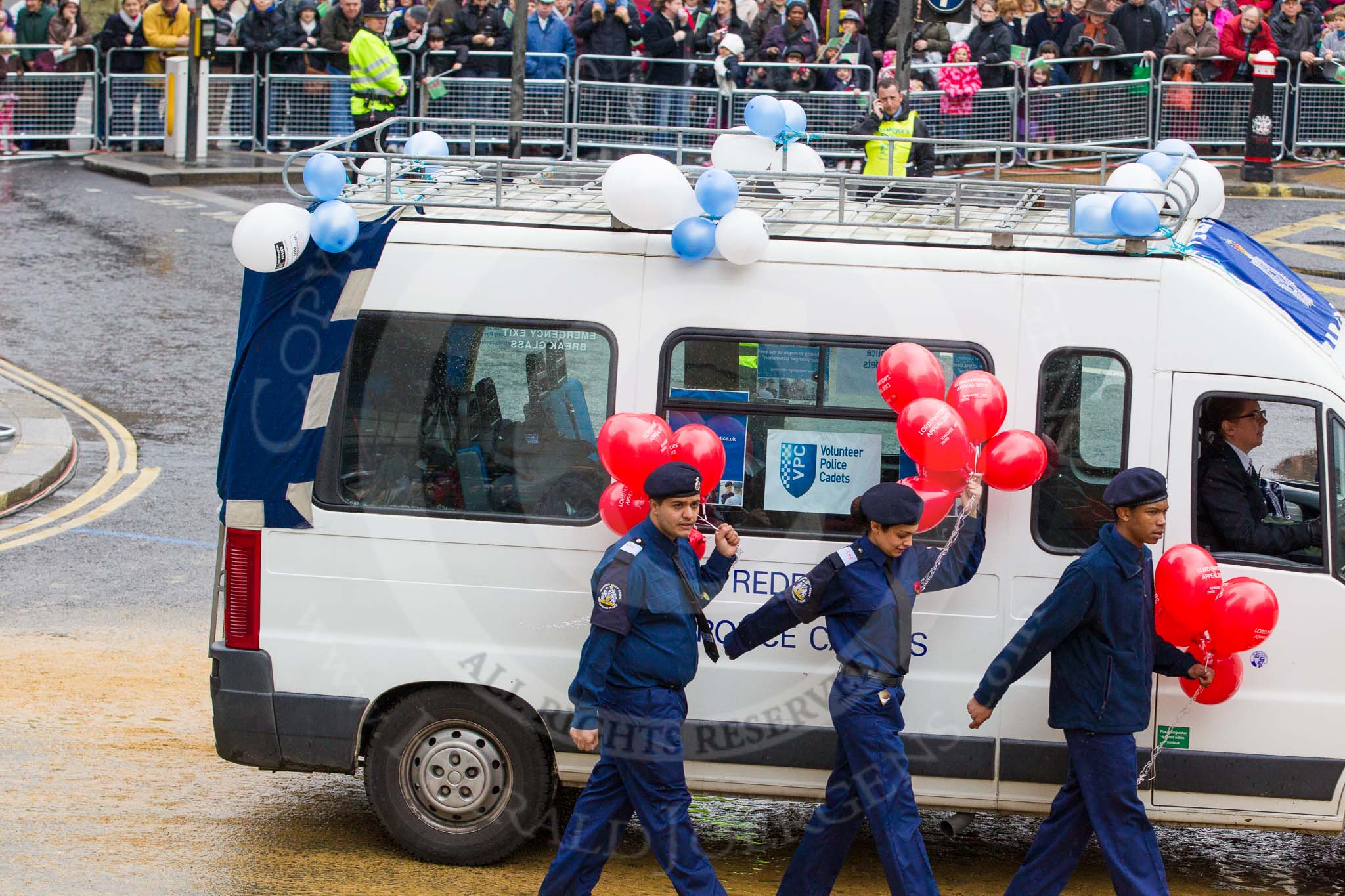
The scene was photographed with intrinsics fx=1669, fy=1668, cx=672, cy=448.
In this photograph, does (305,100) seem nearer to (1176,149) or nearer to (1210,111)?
(1210,111)

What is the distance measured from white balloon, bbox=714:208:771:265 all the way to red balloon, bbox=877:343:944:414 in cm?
64

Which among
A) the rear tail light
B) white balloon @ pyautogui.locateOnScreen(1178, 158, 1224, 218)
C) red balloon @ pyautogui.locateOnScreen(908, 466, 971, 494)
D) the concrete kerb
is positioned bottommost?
the concrete kerb

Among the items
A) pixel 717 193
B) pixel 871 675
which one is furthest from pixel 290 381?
pixel 871 675

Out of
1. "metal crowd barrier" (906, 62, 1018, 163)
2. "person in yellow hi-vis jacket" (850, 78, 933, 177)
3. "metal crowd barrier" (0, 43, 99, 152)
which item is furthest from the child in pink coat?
"metal crowd barrier" (0, 43, 99, 152)

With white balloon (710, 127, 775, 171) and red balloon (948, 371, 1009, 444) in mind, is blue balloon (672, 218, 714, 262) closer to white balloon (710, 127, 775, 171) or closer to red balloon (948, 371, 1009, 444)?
red balloon (948, 371, 1009, 444)

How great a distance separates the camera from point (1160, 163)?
286 inches

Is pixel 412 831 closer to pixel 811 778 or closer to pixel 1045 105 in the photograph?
pixel 811 778

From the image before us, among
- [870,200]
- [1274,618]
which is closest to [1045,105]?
[870,200]

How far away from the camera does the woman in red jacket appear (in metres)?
20.9

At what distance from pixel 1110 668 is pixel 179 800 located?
12.8ft

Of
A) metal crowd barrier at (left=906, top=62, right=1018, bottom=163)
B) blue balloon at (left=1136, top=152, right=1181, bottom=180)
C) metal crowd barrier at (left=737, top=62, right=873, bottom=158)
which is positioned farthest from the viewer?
metal crowd barrier at (left=906, top=62, right=1018, bottom=163)

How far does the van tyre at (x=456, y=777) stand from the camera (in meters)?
6.55

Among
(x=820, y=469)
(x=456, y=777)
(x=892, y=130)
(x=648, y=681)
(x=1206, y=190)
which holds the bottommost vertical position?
(x=456, y=777)

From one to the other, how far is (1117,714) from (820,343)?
1.71 metres
